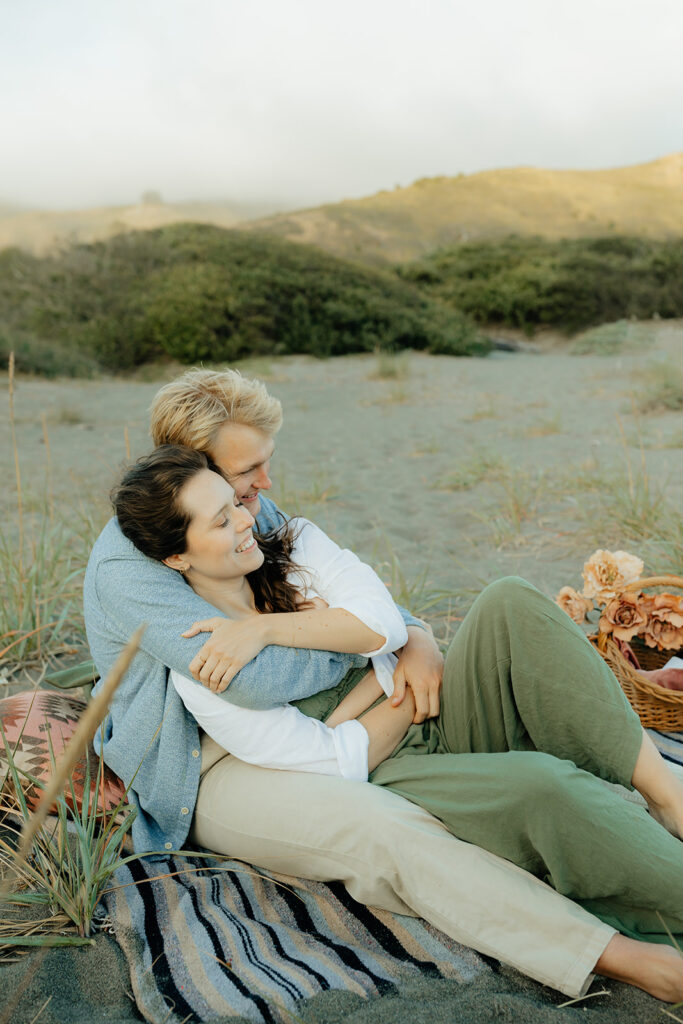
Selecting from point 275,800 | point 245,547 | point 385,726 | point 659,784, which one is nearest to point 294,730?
point 275,800

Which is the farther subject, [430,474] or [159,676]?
[430,474]

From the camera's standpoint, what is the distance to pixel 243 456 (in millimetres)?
2379

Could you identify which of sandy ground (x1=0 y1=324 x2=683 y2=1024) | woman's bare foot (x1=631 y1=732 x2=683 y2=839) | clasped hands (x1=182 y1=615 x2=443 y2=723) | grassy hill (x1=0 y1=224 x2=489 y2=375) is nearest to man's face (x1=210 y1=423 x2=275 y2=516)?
clasped hands (x1=182 y1=615 x2=443 y2=723)

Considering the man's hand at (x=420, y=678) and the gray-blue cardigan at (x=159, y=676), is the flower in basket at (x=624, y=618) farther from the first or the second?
the gray-blue cardigan at (x=159, y=676)

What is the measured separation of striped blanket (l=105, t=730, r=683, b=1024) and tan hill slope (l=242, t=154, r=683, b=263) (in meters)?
19.5

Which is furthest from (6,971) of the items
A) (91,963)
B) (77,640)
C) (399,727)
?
(77,640)

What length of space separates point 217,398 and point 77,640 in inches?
62.9

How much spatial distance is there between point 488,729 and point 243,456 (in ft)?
3.41

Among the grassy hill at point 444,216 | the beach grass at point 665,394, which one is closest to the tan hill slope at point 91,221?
the grassy hill at point 444,216

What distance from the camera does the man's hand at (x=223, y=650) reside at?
189 centimetres

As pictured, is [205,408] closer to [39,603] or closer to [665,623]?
[39,603]

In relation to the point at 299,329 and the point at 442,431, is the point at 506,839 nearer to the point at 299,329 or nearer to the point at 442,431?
the point at 442,431

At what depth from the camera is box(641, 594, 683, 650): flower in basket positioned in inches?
115

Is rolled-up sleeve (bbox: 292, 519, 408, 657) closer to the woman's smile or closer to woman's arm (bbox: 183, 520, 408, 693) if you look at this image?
woman's arm (bbox: 183, 520, 408, 693)
